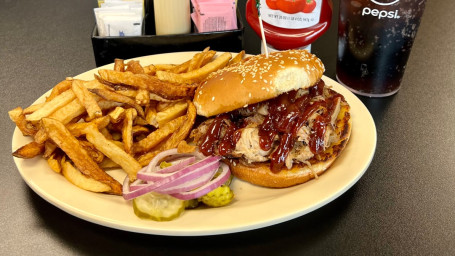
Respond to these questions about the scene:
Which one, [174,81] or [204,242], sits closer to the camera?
[204,242]

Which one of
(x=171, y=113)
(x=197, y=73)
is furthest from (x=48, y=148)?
(x=197, y=73)

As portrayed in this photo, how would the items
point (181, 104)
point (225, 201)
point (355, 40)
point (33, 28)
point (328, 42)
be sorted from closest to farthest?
point (225, 201) → point (181, 104) → point (355, 40) → point (328, 42) → point (33, 28)

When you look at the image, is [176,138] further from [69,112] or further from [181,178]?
[69,112]

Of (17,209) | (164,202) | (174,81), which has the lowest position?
(17,209)

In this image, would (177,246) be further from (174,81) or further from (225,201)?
(174,81)

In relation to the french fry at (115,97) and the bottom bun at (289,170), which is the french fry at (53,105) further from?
the bottom bun at (289,170)

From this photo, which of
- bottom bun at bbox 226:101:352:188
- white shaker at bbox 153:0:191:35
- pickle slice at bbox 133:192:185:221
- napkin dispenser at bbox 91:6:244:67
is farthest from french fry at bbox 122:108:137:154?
white shaker at bbox 153:0:191:35

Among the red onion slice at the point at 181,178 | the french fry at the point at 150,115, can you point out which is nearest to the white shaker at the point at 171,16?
the french fry at the point at 150,115

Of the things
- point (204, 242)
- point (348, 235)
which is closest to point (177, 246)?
point (204, 242)
